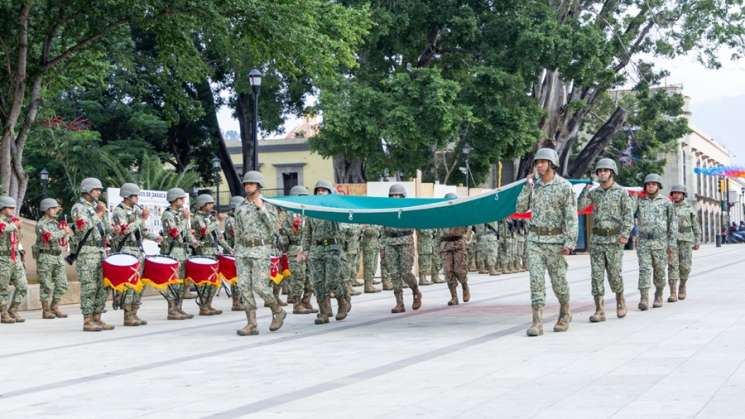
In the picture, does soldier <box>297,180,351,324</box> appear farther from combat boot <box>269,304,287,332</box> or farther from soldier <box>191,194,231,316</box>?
soldier <box>191,194,231,316</box>

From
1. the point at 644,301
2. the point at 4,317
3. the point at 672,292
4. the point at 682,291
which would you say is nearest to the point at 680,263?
the point at 682,291

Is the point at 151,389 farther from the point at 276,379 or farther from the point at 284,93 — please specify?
the point at 284,93

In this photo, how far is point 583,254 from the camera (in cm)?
4925

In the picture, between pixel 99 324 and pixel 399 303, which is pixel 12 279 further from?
pixel 399 303

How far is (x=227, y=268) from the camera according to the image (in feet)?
56.9

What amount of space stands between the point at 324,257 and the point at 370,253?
8.39m

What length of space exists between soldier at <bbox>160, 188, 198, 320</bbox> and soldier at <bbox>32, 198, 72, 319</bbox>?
1650 millimetres

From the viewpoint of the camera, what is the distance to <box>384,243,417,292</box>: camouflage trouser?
16.5 metres

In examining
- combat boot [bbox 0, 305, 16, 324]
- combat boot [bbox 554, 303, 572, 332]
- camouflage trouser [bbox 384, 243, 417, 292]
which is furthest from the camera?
combat boot [bbox 0, 305, 16, 324]

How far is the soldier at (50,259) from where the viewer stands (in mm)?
17766

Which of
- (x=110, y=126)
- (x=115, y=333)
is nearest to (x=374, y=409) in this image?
(x=115, y=333)

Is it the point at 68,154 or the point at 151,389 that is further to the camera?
the point at 68,154

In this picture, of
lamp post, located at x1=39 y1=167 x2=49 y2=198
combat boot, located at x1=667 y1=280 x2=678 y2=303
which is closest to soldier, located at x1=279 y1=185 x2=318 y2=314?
combat boot, located at x1=667 y1=280 x2=678 y2=303

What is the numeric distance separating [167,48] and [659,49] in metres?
23.6
